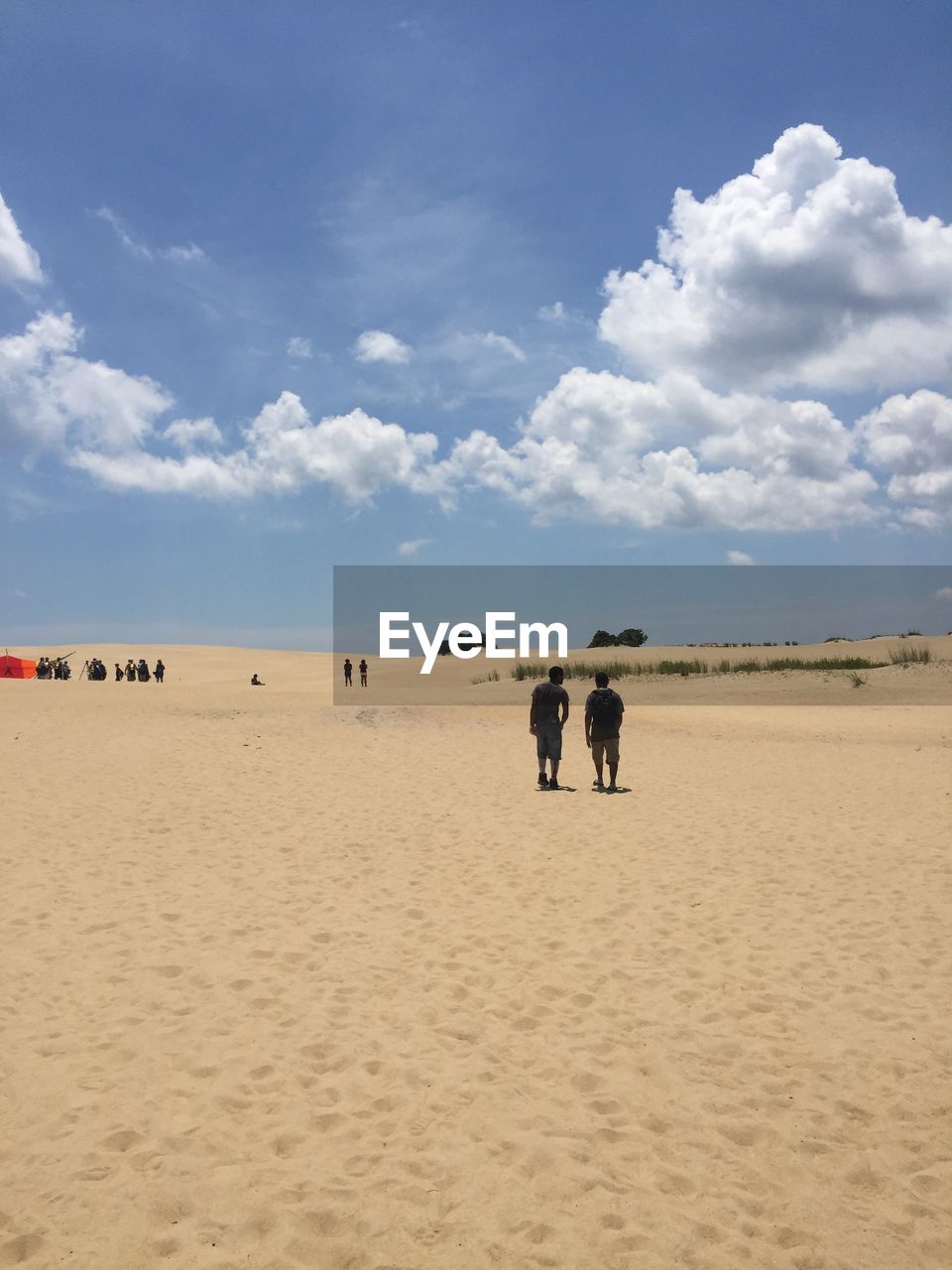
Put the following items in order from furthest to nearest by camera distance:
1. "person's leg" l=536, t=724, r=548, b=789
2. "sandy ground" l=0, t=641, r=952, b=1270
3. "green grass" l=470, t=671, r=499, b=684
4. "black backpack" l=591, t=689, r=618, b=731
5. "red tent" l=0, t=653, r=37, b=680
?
1. "red tent" l=0, t=653, r=37, b=680
2. "green grass" l=470, t=671, r=499, b=684
3. "person's leg" l=536, t=724, r=548, b=789
4. "black backpack" l=591, t=689, r=618, b=731
5. "sandy ground" l=0, t=641, r=952, b=1270

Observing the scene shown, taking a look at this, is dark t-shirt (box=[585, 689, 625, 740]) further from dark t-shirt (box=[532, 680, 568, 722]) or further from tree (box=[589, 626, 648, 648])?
tree (box=[589, 626, 648, 648])

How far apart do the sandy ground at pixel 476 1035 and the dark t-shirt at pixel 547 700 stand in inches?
62.6

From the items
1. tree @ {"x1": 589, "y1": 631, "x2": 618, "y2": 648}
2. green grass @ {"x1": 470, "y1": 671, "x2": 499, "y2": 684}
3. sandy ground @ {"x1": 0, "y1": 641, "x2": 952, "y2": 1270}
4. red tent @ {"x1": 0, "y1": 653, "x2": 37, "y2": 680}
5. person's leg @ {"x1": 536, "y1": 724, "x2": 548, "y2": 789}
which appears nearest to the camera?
sandy ground @ {"x1": 0, "y1": 641, "x2": 952, "y2": 1270}

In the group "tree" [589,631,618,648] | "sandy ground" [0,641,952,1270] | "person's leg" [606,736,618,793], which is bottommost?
"sandy ground" [0,641,952,1270]

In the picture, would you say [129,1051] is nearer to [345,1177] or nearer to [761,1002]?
[345,1177]

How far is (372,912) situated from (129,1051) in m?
2.91

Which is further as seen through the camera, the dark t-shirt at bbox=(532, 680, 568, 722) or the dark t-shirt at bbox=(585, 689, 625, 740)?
the dark t-shirt at bbox=(532, 680, 568, 722)

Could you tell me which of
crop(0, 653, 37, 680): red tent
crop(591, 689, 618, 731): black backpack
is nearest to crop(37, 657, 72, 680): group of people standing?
crop(0, 653, 37, 680): red tent

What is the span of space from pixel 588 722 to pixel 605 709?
1.71 ft

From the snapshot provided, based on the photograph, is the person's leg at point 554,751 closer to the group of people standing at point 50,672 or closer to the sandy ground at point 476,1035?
the sandy ground at point 476,1035

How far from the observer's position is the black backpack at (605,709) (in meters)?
13.4

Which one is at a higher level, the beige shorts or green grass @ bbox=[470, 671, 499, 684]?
green grass @ bbox=[470, 671, 499, 684]

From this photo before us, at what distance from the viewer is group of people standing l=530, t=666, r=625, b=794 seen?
1345 centimetres

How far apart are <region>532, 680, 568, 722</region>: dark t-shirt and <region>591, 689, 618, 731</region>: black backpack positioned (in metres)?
Answer: 0.53
